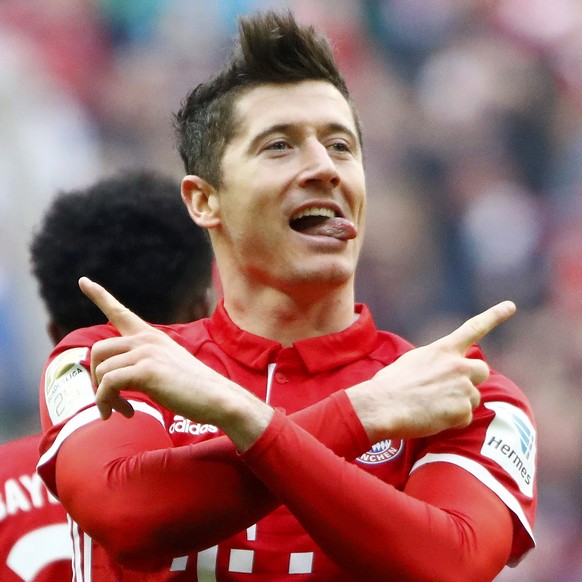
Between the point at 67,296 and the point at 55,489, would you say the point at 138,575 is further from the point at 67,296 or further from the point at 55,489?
the point at 67,296

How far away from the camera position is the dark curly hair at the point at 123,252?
12.0 ft

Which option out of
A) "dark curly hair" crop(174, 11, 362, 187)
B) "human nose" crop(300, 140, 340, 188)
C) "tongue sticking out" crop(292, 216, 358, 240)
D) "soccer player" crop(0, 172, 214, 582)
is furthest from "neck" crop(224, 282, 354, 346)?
"soccer player" crop(0, 172, 214, 582)

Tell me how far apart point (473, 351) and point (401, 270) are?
3369 mm

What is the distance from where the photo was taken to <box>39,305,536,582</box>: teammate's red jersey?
2.13m

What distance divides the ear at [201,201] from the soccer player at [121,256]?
0.63 meters

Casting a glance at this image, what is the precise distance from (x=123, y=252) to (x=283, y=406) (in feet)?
4.10

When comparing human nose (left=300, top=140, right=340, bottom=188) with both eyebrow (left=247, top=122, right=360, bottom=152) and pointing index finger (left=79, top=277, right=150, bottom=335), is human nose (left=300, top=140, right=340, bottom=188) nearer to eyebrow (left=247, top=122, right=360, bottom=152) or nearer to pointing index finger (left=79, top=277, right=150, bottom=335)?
eyebrow (left=247, top=122, right=360, bottom=152)

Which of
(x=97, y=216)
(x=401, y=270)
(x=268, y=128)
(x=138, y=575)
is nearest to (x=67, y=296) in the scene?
(x=97, y=216)

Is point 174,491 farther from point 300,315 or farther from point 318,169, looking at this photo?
point 318,169

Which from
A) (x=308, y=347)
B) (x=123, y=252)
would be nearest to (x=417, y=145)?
(x=123, y=252)

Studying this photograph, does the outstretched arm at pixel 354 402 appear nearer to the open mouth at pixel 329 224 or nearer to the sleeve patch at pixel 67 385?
the sleeve patch at pixel 67 385

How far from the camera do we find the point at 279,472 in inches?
83.2

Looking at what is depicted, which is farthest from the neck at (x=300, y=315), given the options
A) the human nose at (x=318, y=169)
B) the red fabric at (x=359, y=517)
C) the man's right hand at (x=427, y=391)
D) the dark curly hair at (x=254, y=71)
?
the red fabric at (x=359, y=517)

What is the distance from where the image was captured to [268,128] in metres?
2.85
